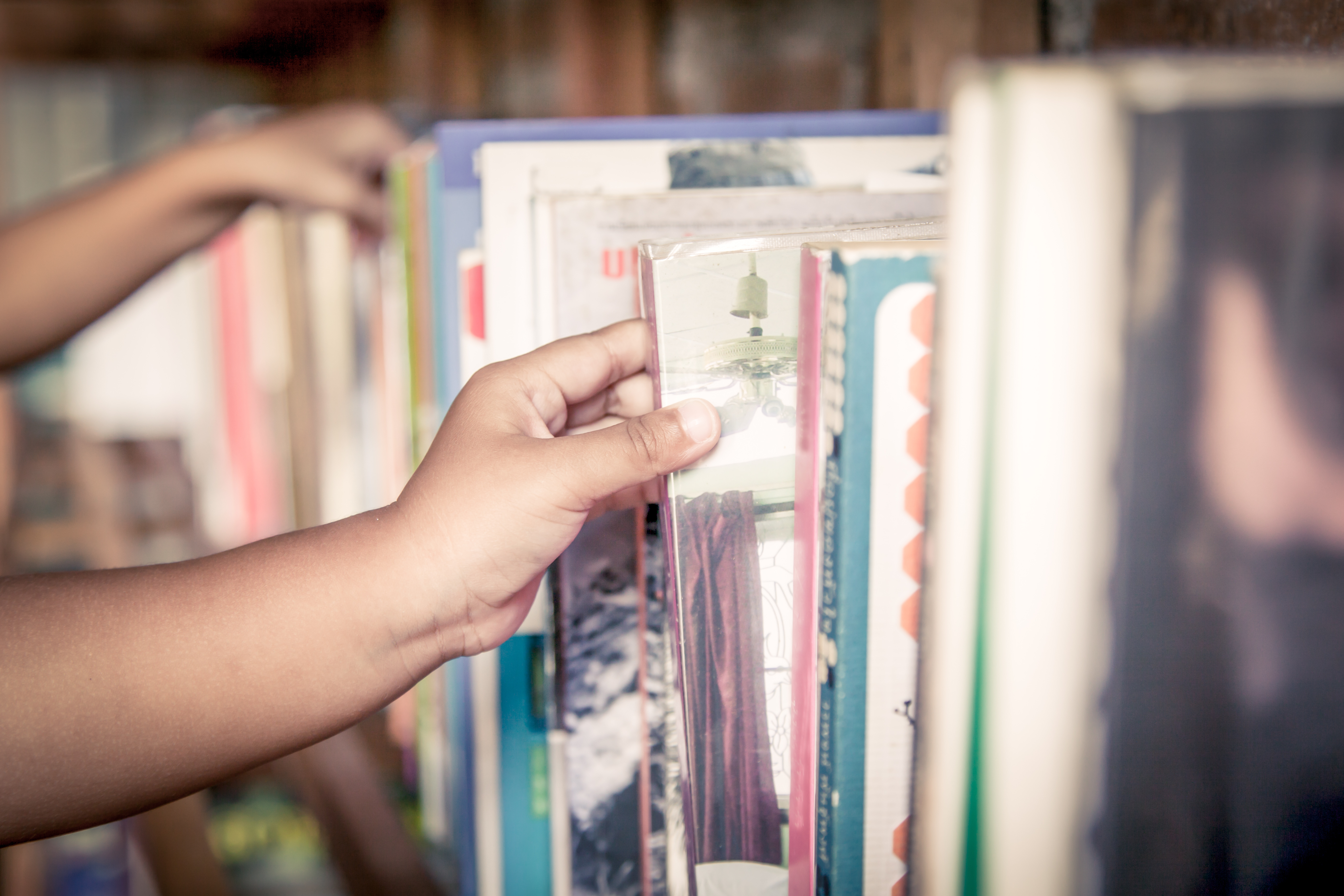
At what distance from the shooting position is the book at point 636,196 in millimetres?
494

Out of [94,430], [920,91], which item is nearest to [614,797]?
[920,91]

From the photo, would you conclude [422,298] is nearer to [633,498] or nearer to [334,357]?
[633,498]

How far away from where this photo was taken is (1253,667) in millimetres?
252

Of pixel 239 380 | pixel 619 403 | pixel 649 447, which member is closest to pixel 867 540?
pixel 649 447

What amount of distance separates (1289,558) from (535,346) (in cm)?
39

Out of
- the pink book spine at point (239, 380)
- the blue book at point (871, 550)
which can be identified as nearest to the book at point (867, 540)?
the blue book at point (871, 550)

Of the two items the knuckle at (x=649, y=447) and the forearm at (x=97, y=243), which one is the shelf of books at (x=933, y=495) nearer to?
the knuckle at (x=649, y=447)

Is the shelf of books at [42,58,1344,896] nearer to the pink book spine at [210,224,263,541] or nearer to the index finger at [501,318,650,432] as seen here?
the index finger at [501,318,650,432]

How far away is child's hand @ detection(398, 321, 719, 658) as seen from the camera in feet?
1.28

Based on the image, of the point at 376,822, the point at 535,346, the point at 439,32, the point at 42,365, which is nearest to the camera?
the point at 535,346

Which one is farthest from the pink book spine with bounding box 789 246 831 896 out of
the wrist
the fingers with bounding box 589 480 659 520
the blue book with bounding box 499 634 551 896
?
the wrist

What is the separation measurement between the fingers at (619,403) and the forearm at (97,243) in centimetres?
62

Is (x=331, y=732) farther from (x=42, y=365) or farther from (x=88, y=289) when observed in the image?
(x=42, y=365)

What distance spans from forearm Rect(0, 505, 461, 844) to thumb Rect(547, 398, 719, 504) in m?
0.08
